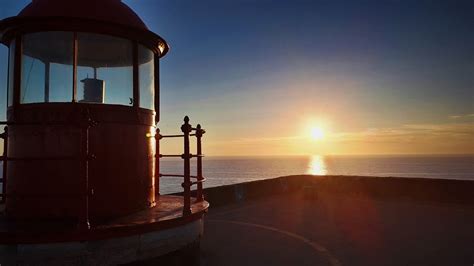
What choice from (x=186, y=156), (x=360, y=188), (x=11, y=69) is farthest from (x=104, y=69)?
(x=360, y=188)

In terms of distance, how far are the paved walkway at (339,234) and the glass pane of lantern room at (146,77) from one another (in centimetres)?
302

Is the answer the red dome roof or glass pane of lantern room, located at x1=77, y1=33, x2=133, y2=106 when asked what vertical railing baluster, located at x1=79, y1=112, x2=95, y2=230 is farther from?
the red dome roof

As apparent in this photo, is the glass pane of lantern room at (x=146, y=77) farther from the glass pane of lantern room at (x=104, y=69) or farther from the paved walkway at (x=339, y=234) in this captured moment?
the paved walkway at (x=339, y=234)

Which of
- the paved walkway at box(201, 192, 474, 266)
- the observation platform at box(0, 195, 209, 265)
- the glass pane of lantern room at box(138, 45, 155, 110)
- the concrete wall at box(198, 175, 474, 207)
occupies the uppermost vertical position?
the glass pane of lantern room at box(138, 45, 155, 110)

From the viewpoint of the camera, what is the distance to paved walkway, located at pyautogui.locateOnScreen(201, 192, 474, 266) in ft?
21.5

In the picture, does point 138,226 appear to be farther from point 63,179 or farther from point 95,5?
point 95,5

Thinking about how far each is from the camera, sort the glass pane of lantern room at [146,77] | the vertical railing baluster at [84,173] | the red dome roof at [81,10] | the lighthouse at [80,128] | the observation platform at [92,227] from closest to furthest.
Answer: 1. the observation platform at [92,227]
2. the vertical railing baluster at [84,173]
3. the lighthouse at [80,128]
4. the red dome roof at [81,10]
5. the glass pane of lantern room at [146,77]

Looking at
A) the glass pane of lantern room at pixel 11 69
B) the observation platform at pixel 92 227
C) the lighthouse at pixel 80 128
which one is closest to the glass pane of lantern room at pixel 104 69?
the lighthouse at pixel 80 128

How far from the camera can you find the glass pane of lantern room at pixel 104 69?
5371 mm

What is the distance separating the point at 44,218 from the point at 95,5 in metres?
3.28

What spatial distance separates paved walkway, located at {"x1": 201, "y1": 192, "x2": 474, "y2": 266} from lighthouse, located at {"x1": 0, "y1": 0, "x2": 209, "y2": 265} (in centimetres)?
186

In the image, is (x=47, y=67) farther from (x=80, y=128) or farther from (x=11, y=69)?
(x=80, y=128)

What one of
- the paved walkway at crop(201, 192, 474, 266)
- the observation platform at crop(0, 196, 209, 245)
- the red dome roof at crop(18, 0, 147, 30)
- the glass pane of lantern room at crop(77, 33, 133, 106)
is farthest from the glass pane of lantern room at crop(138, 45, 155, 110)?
the paved walkway at crop(201, 192, 474, 266)

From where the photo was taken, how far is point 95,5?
5496 millimetres
